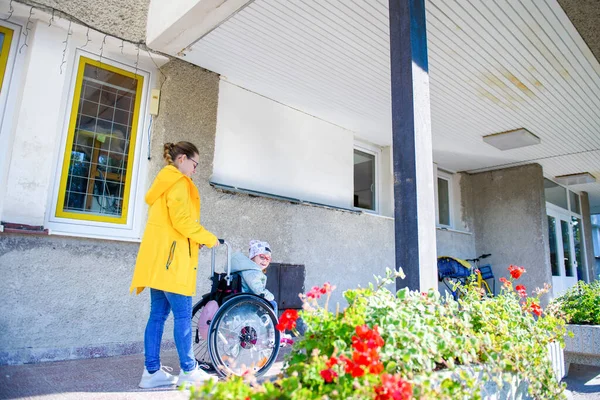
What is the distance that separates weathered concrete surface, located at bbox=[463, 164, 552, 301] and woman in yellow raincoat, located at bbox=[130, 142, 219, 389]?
7.13 metres

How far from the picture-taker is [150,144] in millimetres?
4164

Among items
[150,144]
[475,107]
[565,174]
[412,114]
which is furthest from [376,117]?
[565,174]

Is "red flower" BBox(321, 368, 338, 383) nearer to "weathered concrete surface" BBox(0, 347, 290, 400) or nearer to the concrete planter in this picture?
"weathered concrete surface" BBox(0, 347, 290, 400)

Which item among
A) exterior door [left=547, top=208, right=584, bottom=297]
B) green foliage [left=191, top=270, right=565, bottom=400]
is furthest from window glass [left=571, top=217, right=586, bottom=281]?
green foliage [left=191, top=270, right=565, bottom=400]

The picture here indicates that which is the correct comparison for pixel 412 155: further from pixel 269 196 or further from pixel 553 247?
pixel 553 247

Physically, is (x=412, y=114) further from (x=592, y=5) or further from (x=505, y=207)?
(x=505, y=207)

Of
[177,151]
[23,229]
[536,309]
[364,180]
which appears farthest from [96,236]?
[364,180]

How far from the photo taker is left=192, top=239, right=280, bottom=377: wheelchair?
2725 mm

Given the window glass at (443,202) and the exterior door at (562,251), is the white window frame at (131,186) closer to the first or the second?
the window glass at (443,202)

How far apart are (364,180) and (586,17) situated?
3898 mm

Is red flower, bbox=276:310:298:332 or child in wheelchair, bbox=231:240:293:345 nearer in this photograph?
red flower, bbox=276:310:298:332

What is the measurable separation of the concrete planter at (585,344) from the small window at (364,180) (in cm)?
373

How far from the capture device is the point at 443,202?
847cm

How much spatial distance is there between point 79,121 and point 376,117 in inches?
147
